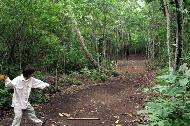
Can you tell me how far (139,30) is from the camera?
4300 cm

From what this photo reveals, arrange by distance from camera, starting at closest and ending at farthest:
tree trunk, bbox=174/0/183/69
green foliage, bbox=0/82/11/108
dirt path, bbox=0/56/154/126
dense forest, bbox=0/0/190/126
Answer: dense forest, bbox=0/0/190/126 → tree trunk, bbox=174/0/183/69 → dirt path, bbox=0/56/154/126 → green foliage, bbox=0/82/11/108

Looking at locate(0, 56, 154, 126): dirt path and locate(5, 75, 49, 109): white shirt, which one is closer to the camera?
locate(5, 75, 49, 109): white shirt

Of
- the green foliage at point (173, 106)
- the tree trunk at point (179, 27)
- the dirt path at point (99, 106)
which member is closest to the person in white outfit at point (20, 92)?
the dirt path at point (99, 106)

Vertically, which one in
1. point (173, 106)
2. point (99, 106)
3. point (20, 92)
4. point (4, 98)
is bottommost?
point (99, 106)

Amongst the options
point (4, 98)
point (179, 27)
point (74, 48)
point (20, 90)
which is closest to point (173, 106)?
point (20, 90)

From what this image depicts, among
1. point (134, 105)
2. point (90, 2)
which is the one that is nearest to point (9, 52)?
point (134, 105)

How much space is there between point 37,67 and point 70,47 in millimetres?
6413

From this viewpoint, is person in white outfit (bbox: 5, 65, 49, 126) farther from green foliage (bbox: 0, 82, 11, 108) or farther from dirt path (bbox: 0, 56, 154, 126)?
green foliage (bbox: 0, 82, 11, 108)

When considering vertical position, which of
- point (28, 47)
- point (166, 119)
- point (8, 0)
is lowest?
point (166, 119)

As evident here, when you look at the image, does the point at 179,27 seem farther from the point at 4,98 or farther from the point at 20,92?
the point at 4,98

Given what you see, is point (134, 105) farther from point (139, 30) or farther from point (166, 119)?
point (139, 30)

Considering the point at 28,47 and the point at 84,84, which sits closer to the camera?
the point at 28,47

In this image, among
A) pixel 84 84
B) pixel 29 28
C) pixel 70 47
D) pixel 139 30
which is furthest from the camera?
pixel 139 30

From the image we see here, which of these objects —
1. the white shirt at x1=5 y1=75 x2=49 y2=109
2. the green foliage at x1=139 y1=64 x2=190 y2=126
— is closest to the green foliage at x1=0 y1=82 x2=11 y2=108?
the white shirt at x1=5 y1=75 x2=49 y2=109
